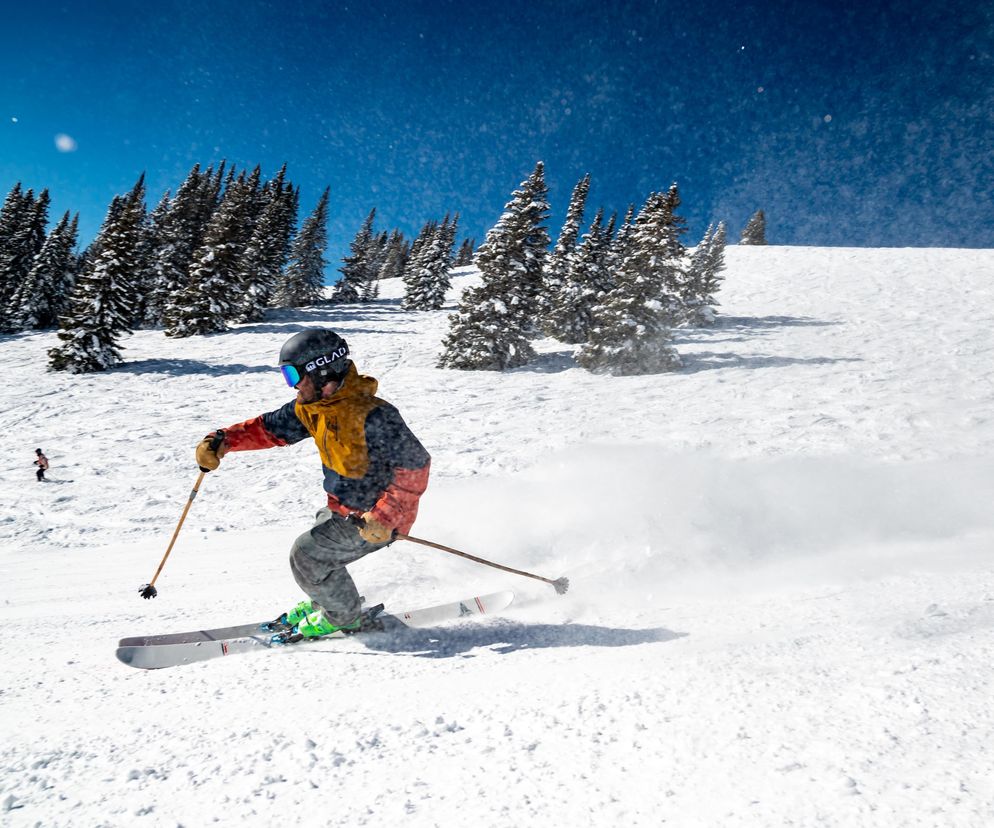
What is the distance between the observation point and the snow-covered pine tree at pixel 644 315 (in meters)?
20.7

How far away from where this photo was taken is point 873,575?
431 centimetres

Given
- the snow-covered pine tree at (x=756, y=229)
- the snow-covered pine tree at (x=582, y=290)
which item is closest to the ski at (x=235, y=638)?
the snow-covered pine tree at (x=582, y=290)

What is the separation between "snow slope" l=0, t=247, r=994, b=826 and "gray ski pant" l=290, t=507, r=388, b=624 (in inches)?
13.0

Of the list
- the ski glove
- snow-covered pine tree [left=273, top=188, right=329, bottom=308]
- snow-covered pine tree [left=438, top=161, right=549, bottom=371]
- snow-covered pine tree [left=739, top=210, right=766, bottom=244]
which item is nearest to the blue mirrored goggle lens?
the ski glove

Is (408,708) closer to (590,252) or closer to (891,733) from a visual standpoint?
(891,733)

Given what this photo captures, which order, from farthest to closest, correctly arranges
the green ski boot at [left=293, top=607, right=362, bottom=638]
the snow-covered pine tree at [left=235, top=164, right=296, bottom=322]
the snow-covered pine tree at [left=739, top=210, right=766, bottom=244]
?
the snow-covered pine tree at [left=739, top=210, right=766, bottom=244], the snow-covered pine tree at [left=235, top=164, right=296, bottom=322], the green ski boot at [left=293, top=607, right=362, bottom=638]

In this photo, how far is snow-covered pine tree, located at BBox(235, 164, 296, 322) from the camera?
38.1 metres

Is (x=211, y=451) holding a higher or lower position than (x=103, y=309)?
lower

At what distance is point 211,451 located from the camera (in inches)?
165

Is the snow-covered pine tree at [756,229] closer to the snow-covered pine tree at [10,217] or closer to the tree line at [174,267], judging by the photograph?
the tree line at [174,267]

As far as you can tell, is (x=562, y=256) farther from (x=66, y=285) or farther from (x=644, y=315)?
(x=66, y=285)

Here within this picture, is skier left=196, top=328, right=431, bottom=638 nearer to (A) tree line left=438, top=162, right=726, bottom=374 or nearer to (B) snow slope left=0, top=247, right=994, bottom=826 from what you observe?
(B) snow slope left=0, top=247, right=994, bottom=826

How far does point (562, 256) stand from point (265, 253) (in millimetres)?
23429

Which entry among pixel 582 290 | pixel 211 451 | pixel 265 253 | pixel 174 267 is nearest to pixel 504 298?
pixel 582 290
